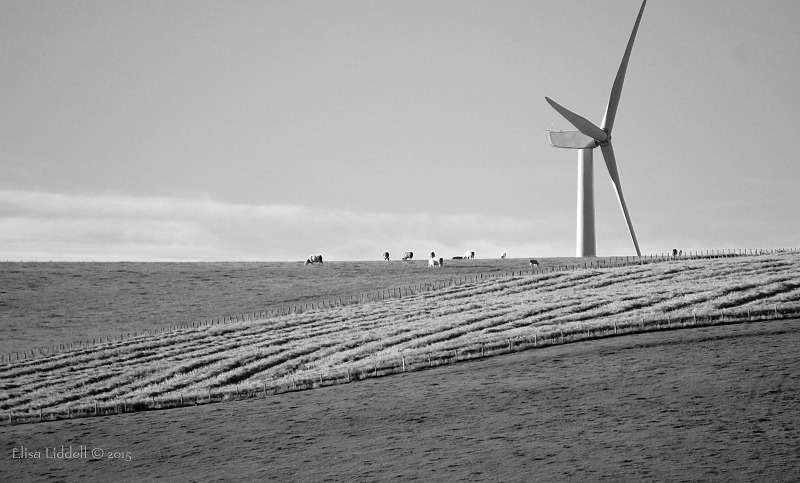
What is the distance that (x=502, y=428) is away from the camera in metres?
30.8

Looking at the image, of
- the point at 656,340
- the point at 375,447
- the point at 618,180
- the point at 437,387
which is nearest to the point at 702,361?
the point at 656,340

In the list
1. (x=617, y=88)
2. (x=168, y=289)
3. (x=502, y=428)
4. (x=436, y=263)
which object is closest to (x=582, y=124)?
(x=617, y=88)

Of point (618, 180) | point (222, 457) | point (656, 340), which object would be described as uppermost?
point (618, 180)

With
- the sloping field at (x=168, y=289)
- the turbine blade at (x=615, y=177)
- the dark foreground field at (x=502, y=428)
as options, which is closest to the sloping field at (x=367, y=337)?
the dark foreground field at (x=502, y=428)

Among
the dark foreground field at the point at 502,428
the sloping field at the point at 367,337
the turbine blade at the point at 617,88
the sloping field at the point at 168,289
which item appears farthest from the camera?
the turbine blade at the point at 617,88

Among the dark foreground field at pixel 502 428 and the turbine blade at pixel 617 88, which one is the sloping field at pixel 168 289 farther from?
the dark foreground field at pixel 502 428

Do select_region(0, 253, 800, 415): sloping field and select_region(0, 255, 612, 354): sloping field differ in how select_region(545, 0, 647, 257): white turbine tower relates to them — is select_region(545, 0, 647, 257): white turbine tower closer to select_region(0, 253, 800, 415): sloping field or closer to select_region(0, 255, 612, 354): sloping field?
select_region(0, 255, 612, 354): sloping field

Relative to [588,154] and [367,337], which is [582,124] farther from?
[367,337]

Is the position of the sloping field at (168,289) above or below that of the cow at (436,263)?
below

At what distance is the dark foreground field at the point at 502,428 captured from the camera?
2675 centimetres

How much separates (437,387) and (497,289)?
32.0m

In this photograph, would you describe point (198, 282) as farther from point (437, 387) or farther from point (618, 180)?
point (437, 387)

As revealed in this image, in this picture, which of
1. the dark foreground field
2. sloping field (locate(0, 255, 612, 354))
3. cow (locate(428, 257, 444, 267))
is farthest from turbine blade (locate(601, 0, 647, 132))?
the dark foreground field

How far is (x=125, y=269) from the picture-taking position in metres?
90.9
